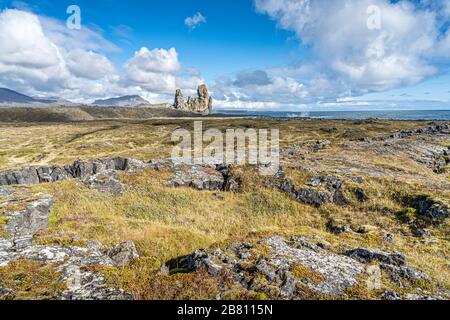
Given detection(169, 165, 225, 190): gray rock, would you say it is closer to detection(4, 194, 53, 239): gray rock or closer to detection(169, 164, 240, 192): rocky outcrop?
detection(169, 164, 240, 192): rocky outcrop

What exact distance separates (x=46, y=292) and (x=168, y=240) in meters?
7.35

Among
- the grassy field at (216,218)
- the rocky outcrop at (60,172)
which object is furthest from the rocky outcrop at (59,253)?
the rocky outcrop at (60,172)

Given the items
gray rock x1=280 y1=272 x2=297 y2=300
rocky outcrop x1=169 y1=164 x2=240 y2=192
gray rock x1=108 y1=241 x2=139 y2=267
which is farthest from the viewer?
rocky outcrop x1=169 y1=164 x2=240 y2=192

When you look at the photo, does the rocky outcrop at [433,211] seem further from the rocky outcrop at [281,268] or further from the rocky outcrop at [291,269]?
the rocky outcrop at [281,268]

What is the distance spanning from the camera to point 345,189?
26938 millimetres

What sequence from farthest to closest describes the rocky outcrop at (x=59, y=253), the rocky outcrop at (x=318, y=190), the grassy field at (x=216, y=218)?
the rocky outcrop at (x=318, y=190) → the grassy field at (x=216, y=218) → the rocky outcrop at (x=59, y=253)

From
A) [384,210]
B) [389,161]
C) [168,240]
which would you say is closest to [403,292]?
[168,240]

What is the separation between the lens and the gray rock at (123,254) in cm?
1322

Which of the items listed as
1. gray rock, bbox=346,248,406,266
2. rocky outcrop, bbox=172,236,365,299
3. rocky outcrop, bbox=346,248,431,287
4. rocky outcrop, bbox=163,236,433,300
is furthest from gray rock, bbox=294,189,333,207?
rocky outcrop, bbox=172,236,365,299

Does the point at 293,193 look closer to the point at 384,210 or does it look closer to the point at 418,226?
the point at 384,210

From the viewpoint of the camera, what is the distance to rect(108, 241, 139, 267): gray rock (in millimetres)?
13220

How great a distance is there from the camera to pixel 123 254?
1362cm

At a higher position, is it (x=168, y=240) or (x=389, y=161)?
(x=389, y=161)
